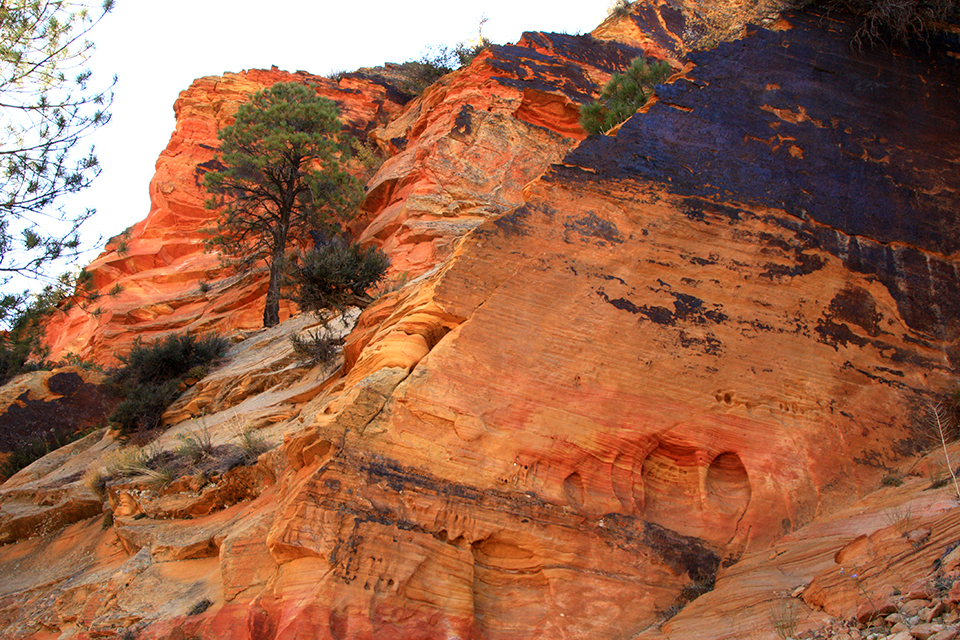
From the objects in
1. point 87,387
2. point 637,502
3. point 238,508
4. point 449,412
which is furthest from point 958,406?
point 87,387

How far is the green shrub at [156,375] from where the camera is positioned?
11602 millimetres

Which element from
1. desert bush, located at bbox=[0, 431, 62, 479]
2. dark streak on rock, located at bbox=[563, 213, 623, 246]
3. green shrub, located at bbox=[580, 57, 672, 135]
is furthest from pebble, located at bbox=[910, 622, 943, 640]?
desert bush, located at bbox=[0, 431, 62, 479]

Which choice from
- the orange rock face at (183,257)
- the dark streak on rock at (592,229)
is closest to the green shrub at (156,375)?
the orange rock face at (183,257)

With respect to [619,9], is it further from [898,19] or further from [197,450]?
[197,450]

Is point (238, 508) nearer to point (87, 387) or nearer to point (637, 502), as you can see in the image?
point (637, 502)

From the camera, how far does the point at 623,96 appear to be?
44.6ft

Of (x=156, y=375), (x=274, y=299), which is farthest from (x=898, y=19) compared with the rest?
(x=274, y=299)

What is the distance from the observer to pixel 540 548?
18.7 ft

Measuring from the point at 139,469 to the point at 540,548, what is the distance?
5.78 m

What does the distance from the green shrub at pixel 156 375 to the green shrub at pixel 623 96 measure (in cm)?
903

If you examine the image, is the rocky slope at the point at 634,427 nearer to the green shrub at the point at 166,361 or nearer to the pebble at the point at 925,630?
the pebble at the point at 925,630

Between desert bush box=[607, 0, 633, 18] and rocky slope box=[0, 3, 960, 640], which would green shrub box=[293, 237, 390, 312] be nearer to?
rocky slope box=[0, 3, 960, 640]

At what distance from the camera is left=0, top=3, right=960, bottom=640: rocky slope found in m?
5.34

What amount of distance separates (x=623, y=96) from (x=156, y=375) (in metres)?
10.7
